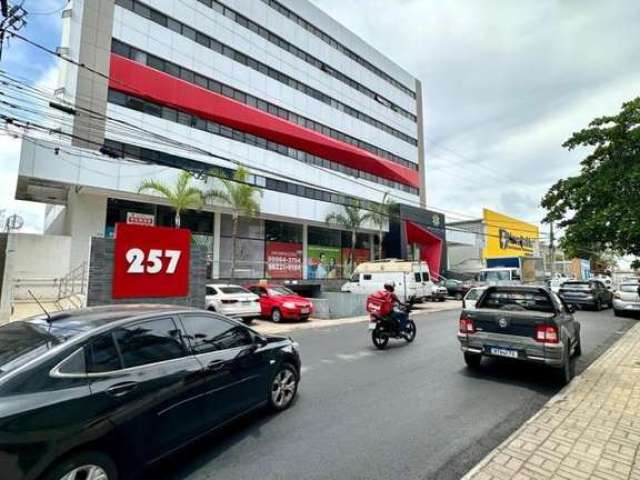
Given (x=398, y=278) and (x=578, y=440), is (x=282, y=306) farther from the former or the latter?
(x=578, y=440)

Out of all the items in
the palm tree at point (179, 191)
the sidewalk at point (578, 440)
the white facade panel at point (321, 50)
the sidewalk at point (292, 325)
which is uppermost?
the white facade panel at point (321, 50)

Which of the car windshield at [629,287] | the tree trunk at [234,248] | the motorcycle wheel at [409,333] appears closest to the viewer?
the motorcycle wheel at [409,333]

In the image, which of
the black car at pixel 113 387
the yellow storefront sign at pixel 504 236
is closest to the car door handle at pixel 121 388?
the black car at pixel 113 387

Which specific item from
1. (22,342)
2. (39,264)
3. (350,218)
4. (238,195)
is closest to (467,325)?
(22,342)

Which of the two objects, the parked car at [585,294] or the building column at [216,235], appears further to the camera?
the building column at [216,235]

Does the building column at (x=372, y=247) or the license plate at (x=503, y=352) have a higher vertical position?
the building column at (x=372, y=247)

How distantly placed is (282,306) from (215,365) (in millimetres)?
10838

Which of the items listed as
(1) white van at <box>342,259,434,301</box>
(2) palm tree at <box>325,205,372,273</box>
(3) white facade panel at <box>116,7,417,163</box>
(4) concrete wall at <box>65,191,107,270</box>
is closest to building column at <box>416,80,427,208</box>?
(3) white facade panel at <box>116,7,417,163</box>

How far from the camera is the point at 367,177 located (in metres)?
32.2

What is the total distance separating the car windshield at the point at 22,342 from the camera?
260 centimetres

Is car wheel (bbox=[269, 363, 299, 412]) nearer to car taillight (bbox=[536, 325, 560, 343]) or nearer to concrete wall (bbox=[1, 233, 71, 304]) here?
car taillight (bbox=[536, 325, 560, 343])

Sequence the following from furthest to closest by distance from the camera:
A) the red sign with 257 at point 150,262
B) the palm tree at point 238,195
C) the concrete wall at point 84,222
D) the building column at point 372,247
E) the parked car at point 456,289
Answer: the building column at point 372,247 → the parked car at point 456,289 → the palm tree at point 238,195 → the concrete wall at point 84,222 → the red sign with 257 at point 150,262

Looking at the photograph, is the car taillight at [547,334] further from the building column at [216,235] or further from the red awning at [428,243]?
the red awning at [428,243]

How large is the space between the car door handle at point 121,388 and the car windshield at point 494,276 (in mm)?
24487
